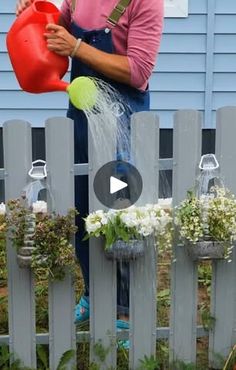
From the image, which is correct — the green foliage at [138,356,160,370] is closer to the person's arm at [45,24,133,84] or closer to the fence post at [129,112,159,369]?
the fence post at [129,112,159,369]

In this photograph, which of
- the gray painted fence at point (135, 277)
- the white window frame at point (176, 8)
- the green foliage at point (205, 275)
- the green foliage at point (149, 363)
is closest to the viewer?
the gray painted fence at point (135, 277)

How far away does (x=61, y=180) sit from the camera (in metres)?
2.55

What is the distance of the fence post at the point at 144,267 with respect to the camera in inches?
101

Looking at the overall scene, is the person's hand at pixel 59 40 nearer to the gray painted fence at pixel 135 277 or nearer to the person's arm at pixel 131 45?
the person's arm at pixel 131 45

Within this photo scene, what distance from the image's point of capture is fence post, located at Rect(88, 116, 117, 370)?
2.57m

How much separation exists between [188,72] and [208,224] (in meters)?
3.00

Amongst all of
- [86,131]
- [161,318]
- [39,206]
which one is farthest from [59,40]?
[161,318]

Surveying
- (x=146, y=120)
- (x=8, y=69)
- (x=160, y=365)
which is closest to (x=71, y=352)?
(x=160, y=365)

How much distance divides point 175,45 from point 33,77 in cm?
289

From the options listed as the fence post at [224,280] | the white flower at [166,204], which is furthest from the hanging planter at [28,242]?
the fence post at [224,280]

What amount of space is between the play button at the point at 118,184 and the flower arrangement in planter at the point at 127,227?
6 cm

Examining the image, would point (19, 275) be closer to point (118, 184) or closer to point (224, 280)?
point (118, 184)

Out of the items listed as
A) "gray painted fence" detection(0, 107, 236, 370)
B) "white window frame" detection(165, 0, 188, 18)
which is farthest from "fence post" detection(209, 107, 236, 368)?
"white window frame" detection(165, 0, 188, 18)

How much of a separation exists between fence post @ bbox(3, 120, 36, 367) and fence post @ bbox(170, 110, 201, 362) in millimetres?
554
